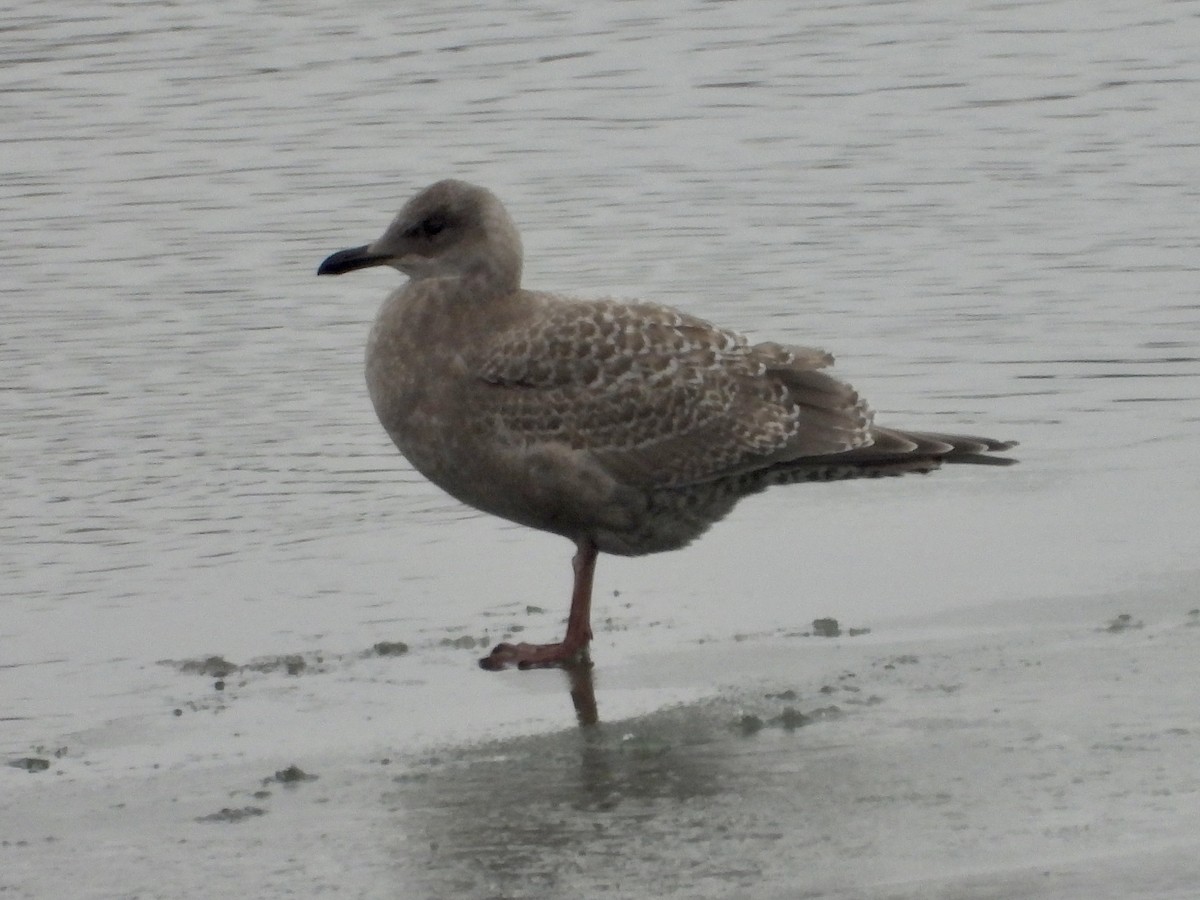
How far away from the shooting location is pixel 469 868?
502cm

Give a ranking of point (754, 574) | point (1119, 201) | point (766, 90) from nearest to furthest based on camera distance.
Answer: point (754, 574) → point (1119, 201) → point (766, 90)

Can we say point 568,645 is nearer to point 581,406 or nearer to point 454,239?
point 581,406

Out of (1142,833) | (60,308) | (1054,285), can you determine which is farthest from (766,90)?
(1142,833)

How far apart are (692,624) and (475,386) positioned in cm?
93

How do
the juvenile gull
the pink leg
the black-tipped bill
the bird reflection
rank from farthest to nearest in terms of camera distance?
1. the black-tipped bill
2. the juvenile gull
3. the pink leg
4. the bird reflection

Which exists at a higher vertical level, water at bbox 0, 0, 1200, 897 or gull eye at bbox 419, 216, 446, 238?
gull eye at bbox 419, 216, 446, 238

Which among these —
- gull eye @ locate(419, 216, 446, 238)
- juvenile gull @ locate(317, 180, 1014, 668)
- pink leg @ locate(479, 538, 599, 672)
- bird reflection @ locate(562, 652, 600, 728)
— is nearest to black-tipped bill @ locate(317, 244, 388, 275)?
juvenile gull @ locate(317, 180, 1014, 668)

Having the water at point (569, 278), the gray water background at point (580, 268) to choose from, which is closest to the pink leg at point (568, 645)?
the water at point (569, 278)

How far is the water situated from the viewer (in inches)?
292

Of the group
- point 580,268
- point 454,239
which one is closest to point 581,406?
point 454,239

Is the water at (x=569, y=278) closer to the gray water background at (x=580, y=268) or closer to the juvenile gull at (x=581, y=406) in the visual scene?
the gray water background at (x=580, y=268)

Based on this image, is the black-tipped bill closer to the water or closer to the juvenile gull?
the juvenile gull

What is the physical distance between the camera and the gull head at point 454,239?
7324 millimetres

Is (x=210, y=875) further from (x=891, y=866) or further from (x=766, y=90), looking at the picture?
(x=766, y=90)
